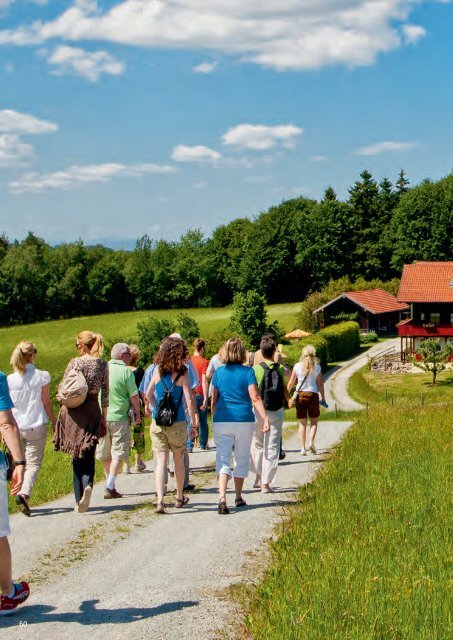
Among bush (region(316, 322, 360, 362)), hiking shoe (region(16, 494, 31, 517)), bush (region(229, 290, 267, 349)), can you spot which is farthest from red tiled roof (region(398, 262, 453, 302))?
hiking shoe (region(16, 494, 31, 517))

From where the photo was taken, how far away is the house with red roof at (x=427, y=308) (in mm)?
61188

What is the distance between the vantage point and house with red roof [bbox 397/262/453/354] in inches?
2409

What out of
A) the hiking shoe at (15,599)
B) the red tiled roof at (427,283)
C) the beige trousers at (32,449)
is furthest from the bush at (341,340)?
the hiking shoe at (15,599)

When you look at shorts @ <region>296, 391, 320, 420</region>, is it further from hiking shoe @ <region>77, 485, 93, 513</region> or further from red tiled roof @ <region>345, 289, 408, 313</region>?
red tiled roof @ <region>345, 289, 408, 313</region>

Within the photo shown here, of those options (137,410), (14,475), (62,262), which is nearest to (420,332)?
(137,410)

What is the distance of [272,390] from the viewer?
10.4 metres

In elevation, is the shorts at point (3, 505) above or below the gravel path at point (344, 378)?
above

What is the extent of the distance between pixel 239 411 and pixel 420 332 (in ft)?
179

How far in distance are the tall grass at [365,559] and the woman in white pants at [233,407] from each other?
3.28ft

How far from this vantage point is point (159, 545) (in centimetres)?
773

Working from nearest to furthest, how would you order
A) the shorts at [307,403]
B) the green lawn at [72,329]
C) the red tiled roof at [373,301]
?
the shorts at [307,403], the red tiled roof at [373,301], the green lawn at [72,329]

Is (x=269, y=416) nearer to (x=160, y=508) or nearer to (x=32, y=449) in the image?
(x=160, y=508)

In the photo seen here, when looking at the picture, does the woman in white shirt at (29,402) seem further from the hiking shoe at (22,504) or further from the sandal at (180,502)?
the sandal at (180,502)

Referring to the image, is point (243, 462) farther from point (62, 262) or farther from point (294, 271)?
point (62, 262)
